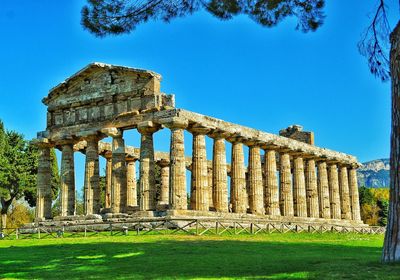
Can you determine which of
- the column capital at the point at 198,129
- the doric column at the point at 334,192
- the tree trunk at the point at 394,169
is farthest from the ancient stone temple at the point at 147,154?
the tree trunk at the point at 394,169

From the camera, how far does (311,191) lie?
56.2 m

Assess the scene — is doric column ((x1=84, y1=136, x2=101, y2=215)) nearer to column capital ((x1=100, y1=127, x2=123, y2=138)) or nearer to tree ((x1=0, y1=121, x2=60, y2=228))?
column capital ((x1=100, y1=127, x2=123, y2=138))

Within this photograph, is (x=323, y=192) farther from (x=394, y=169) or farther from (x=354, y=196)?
(x=394, y=169)

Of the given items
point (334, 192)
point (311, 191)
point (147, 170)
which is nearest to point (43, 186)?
point (147, 170)

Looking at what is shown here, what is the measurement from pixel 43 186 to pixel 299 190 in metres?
22.3

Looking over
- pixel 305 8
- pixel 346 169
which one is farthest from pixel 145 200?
pixel 346 169

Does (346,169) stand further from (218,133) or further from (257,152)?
(218,133)

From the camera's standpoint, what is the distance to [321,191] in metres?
58.3

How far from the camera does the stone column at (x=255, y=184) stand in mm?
48719

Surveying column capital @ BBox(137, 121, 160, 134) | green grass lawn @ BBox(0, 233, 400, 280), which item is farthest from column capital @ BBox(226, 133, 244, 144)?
green grass lawn @ BBox(0, 233, 400, 280)

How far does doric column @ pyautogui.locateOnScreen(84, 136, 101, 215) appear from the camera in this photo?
4512 centimetres

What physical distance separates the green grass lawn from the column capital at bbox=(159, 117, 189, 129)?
13.4m

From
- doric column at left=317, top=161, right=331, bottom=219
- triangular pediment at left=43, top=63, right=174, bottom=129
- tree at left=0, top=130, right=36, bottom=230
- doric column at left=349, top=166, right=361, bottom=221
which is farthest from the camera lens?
doric column at left=349, top=166, right=361, bottom=221

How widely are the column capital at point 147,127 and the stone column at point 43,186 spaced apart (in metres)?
9.97
